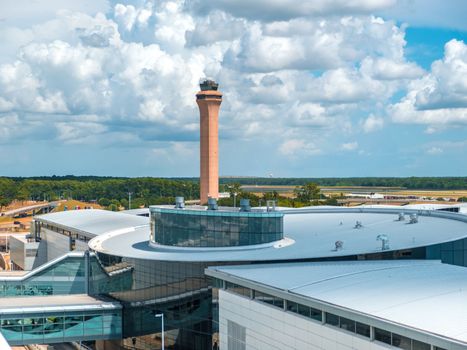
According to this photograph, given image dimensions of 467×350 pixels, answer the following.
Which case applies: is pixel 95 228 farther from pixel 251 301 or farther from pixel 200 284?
pixel 251 301

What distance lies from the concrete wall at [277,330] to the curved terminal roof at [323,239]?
5.38 m

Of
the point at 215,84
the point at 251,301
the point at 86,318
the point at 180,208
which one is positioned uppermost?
the point at 215,84

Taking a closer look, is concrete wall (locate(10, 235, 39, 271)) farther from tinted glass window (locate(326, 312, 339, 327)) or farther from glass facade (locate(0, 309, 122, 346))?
tinted glass window (locate(326, 312, 339, 327))

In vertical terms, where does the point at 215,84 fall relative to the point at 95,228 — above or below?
above

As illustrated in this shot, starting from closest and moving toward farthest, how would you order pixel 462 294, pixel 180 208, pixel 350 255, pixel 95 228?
1. pixel 462 294
2. pixel 350 255
3. pixel 180 208
4. pixel 95 228

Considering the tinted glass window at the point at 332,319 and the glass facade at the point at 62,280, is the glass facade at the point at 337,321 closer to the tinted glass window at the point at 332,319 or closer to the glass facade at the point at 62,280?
the tinted glass window at the point at 332,319

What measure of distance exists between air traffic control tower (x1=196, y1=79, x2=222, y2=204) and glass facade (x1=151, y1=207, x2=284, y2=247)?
98665mm

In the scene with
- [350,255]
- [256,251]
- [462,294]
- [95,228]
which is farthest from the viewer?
[95,228]

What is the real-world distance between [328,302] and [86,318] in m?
26.6

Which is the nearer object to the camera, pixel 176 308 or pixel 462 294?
pixel 462 294

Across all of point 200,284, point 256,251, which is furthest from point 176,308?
point 256,251

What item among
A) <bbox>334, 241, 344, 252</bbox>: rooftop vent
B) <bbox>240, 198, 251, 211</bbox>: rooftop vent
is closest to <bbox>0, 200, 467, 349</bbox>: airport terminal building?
<bbox>334, 241, 344, 252</bbox>: rooftop vent

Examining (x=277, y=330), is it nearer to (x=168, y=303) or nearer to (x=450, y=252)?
(x=168, y=303)

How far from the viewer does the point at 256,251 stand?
53.9 metres
